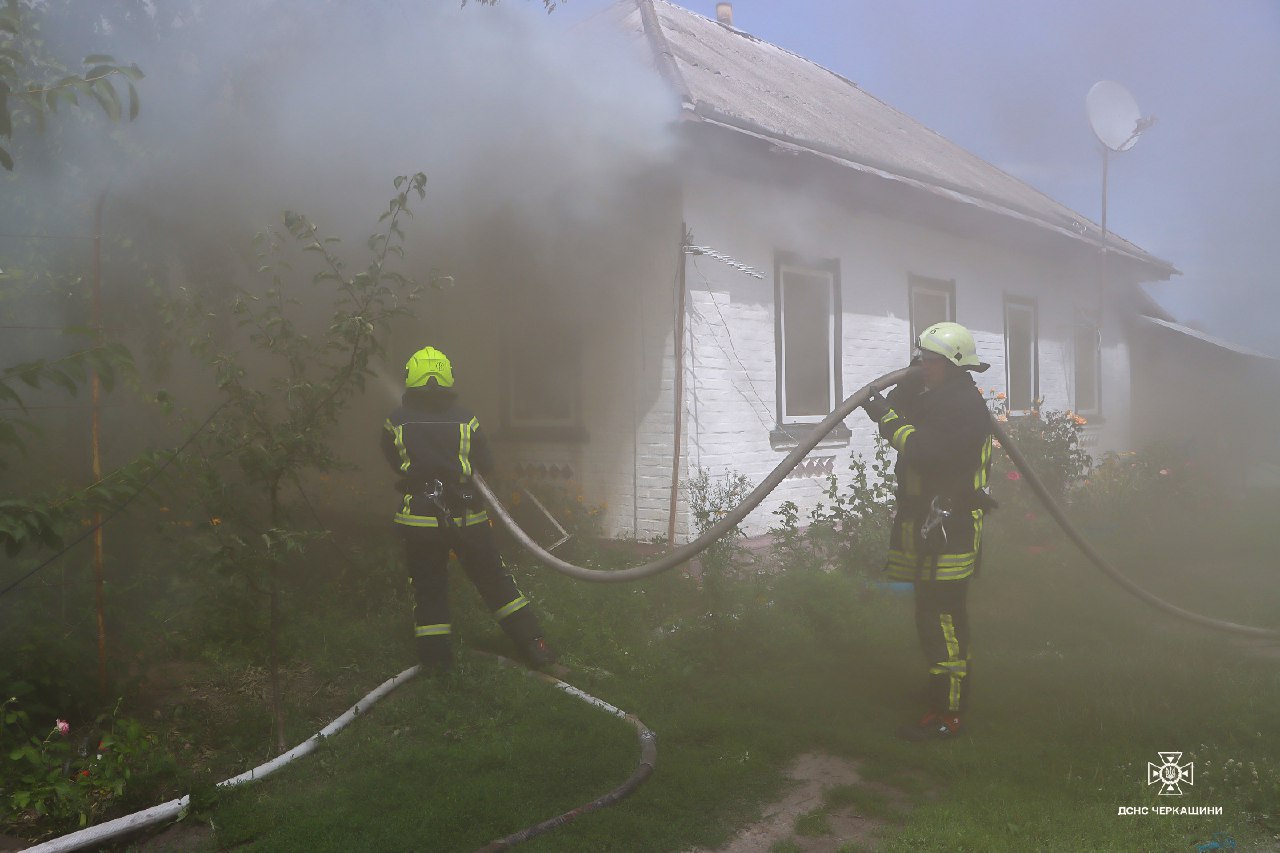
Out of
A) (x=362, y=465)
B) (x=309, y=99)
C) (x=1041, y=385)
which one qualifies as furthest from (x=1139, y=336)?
(x=309, y=99)

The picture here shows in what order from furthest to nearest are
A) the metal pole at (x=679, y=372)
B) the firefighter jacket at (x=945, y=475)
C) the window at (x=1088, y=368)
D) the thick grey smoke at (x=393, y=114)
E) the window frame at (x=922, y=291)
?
the window at (x=1088, y=368) < the window frame at (x=922, y=291) < the metal pole at (x=679, y=372) < the thick grey smoke at (x=393, y=114) < the firefighter jacket at (x=945, y=475)

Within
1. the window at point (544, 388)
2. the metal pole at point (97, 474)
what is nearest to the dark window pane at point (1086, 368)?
the window at point (544, 388)

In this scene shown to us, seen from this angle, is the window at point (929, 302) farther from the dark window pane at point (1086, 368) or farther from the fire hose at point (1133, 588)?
the fire hose at point (1133, 588)

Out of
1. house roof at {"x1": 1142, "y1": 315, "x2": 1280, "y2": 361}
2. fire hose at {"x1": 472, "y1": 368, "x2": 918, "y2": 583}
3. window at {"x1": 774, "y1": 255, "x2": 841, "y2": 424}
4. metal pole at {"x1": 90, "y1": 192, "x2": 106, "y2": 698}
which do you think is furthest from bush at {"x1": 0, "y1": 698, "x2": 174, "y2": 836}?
house roof at {"x1": 1142, "y1": 315, "x2": 1280, "y2": 361}

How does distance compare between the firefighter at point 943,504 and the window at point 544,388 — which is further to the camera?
the window at point 544,388

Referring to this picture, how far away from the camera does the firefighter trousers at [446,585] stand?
4910 millimetres

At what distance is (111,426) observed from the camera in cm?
648

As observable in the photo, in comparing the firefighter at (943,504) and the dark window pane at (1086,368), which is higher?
the dark window pane at (1086,368)

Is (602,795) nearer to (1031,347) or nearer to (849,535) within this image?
(849,535)

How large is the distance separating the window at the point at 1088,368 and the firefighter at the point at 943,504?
9.50m

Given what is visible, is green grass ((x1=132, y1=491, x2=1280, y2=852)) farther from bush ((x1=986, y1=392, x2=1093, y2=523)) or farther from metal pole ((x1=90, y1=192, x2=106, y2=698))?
bush ((x1=986, y1=392, x2=1093, y2=523))

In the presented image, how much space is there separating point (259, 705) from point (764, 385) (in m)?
4.53

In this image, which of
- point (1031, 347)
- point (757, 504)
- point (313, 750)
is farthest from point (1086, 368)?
point (313, 750)

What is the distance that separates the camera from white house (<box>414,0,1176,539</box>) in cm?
697
